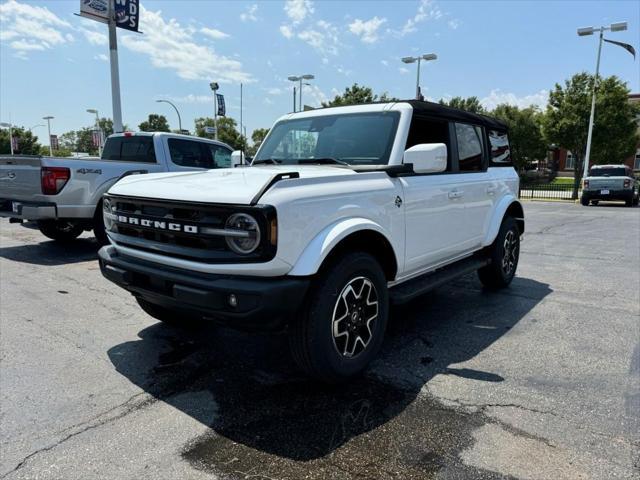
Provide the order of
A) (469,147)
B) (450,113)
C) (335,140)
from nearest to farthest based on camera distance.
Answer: (335,140) → (450,113) → (469,147)

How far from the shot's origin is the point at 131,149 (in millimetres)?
8914

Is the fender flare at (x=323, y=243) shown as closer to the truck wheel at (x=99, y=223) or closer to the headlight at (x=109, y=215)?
the headlight at (x=109, y=215)

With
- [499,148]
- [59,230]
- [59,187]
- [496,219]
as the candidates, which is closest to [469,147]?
[496,219]

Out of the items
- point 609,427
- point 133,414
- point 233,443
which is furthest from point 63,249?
point 609,427

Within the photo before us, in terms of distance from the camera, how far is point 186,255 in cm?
287

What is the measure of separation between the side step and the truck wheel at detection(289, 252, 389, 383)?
311 millimetres

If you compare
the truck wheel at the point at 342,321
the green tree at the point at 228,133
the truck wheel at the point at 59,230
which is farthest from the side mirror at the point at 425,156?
the green tree at the point at 228,133

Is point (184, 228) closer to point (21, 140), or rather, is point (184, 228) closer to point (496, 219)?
point (496, 219)

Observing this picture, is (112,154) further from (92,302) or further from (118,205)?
(118,205)

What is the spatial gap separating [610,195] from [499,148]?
1718cm

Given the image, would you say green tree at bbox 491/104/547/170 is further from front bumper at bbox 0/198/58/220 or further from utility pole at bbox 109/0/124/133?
front bumper at bbox 0/198/58/220

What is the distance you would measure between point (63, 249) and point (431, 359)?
6.87 metres

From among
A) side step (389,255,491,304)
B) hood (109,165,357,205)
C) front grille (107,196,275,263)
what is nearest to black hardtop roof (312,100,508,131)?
hood (109,165,357,205)

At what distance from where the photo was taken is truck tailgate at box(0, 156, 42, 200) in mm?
6949
